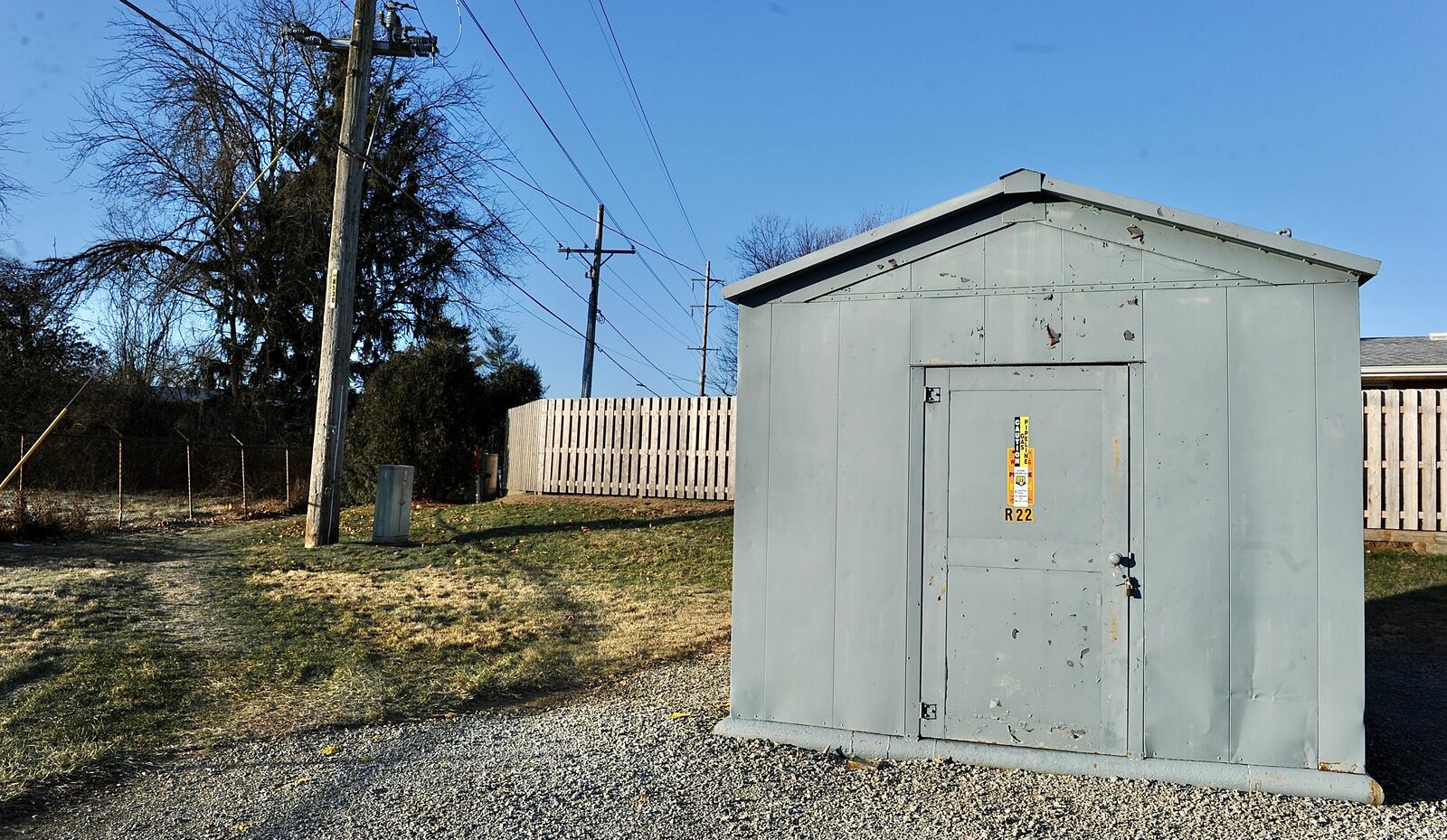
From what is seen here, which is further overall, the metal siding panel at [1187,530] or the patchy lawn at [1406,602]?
the patchy lawn at [1406,602]

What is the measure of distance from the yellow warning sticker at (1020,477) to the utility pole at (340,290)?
9.97 metres

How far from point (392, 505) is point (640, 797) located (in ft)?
32.7

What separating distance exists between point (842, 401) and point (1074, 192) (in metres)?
1.54

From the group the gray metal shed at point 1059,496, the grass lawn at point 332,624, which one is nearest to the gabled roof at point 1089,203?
the gray metal shed at point 1059,496

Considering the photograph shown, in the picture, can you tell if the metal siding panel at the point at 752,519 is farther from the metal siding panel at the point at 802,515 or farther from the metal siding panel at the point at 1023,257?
the metal siding panel at the point at 1023,257

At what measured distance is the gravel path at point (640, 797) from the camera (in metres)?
3.93

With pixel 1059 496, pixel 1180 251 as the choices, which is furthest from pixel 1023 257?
pixel 1059 496

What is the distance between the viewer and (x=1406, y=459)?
1138 cm

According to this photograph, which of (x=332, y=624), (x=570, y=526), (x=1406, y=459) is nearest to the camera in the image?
(x=332, y=624)

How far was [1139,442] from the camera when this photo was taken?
15.3ft

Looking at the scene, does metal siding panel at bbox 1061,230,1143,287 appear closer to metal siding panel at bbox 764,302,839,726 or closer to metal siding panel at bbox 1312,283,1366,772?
metal siding panel at bbox 1312,283,1366,772

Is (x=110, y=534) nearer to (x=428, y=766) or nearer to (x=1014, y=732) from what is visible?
(x=428, y=766)

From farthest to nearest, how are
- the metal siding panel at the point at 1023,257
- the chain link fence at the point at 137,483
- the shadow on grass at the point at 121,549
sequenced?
1. the chain link fence at the point at 137,483
2. the shadow on grass at the point at 121,549
3. the metal siding panel at the point at 1023,257

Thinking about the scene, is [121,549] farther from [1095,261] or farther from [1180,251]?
[1180,251]
